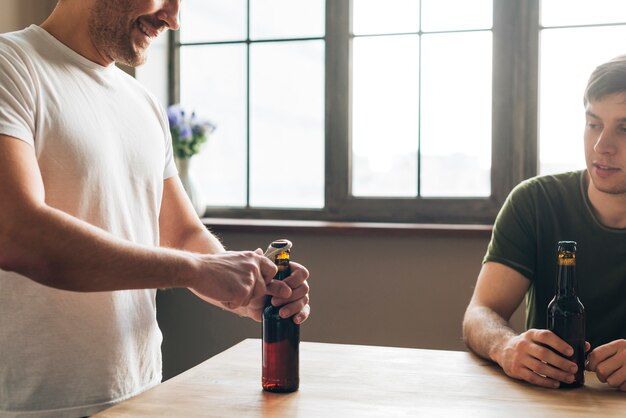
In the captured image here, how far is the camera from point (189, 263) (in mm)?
1292

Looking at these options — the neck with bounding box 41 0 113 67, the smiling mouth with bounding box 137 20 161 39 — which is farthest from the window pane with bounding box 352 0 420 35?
the neck with bounding box 41 0 113 67

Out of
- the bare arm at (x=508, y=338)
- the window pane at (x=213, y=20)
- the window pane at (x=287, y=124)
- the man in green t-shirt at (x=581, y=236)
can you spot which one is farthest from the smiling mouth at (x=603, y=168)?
the window pane at (x=213, y=20)

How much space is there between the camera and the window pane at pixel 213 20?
3203 mm

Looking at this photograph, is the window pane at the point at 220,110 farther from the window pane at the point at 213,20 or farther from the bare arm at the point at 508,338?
the bare arm at the point at 508,338

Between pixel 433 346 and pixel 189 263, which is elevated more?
pixel 189 263

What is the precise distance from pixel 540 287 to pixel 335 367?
2.34ft

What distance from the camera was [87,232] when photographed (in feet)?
4.07

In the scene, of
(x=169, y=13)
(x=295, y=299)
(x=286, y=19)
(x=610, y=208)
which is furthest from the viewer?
(x=286, y=19)

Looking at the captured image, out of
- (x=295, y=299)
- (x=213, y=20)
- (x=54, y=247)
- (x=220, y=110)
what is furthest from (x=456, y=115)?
(x=54, y=247)

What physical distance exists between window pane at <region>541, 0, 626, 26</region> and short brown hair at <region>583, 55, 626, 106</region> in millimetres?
1030

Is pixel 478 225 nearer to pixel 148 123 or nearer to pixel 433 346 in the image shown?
pixel 433 346

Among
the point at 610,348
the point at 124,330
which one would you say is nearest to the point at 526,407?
the point at 610,348

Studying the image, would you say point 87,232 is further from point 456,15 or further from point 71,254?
point 456,15

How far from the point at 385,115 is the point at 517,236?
121 centimetres
